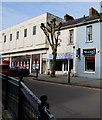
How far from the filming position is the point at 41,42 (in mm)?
25266

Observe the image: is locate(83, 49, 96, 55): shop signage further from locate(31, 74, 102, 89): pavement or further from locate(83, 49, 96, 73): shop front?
locate(31, 74, 102, 89): pavement

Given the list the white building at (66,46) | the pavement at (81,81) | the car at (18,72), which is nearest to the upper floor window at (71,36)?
the white building at (66,46)

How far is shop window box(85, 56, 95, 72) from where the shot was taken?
17984 mm

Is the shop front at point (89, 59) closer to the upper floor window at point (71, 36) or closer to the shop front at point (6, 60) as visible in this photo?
the upper floor window at point (71, 36)

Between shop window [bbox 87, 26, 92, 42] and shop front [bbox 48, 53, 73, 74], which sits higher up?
shop window [bbox 87, 26, 92, 42]

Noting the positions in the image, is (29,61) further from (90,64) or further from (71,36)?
(90,64)

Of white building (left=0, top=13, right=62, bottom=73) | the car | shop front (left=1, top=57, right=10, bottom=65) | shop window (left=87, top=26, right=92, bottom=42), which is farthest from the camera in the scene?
shop front (left=1, top=57, right=10, bottom=65)

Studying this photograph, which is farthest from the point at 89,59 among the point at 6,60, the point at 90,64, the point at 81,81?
the point at 6,60

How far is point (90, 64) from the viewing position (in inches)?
718

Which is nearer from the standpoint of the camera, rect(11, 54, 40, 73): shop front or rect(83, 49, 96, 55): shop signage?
rect(83, 49, 96, 55): shop signage

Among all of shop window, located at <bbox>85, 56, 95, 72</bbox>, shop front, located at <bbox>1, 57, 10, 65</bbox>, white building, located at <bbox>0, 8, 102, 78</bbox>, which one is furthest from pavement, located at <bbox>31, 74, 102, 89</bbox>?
shop front, located at <bbox>1, 57, 10, 65</bbox>

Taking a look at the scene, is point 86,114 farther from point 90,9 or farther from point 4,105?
point 90,9

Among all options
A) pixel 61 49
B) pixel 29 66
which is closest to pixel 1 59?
pixel 29 66

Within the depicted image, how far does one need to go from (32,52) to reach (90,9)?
514 inches
